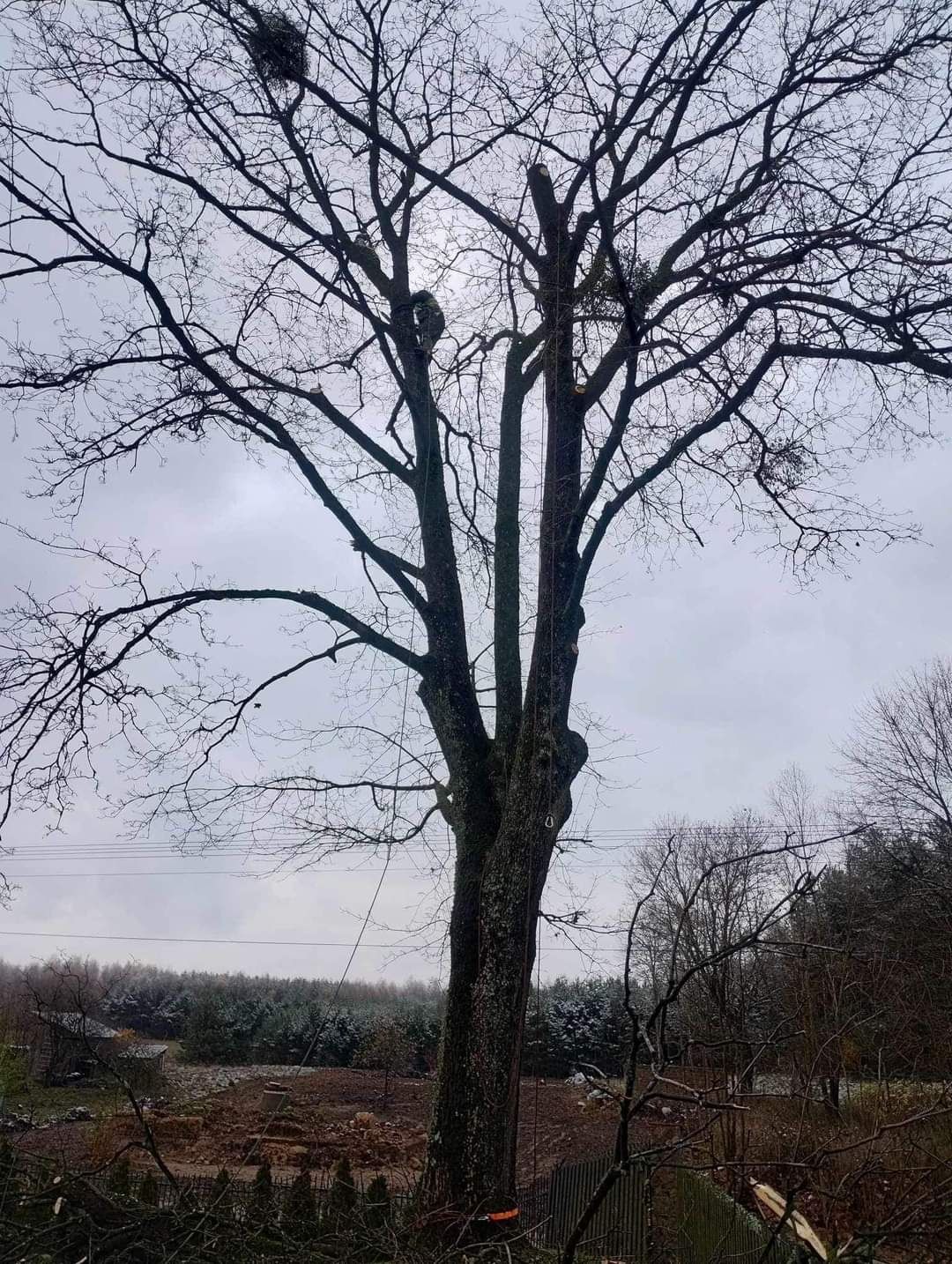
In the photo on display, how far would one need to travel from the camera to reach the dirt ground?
12.8 metres

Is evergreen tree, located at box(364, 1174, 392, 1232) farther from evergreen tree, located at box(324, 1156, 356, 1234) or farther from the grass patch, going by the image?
the grass patch

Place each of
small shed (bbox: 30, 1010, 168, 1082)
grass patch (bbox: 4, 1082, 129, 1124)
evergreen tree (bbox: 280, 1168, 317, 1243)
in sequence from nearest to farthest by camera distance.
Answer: evergreen tree (bbox: 280, 1168, 317, 1243) < grass patch (bbox: 4, 1082, 129, 1124) < small shed (bbox: 30, 1010, 168, 1082)

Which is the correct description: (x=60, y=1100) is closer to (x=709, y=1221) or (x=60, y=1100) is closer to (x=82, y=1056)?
(x=82, y=1056)

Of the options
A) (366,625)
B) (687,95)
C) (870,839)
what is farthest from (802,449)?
(870,839)

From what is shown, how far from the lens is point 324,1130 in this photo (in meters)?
16.7

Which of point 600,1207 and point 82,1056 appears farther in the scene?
point 82,1056

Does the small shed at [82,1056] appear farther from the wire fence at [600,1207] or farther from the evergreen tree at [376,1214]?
the evergreen tree at [376,1214]

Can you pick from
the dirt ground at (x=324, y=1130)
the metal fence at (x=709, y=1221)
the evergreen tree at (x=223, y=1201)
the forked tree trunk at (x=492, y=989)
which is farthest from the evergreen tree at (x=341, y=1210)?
the dirt ground at (x=324, y=1130)

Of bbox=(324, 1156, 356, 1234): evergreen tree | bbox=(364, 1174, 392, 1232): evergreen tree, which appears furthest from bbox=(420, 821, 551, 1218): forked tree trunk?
bbox=(324, 1156, 356, 1234): evergreen tree

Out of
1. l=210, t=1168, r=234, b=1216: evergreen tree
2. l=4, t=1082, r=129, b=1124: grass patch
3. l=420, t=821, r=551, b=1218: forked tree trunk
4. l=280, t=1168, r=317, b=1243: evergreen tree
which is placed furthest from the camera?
l=4, t=1082, r=129, b=1124: grass patch

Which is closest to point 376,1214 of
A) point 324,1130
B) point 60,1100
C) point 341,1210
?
point 341,1210

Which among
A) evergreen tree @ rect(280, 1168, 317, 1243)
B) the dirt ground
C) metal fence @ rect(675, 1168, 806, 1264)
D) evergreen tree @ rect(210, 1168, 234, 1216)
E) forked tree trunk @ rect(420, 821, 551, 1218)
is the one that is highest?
forked tree trunk @ rect(420, 821, 551, 1218)

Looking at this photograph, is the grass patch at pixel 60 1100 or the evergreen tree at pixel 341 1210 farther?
the grass patch at pixel 60 1100

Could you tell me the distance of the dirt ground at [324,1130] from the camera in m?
12.8
